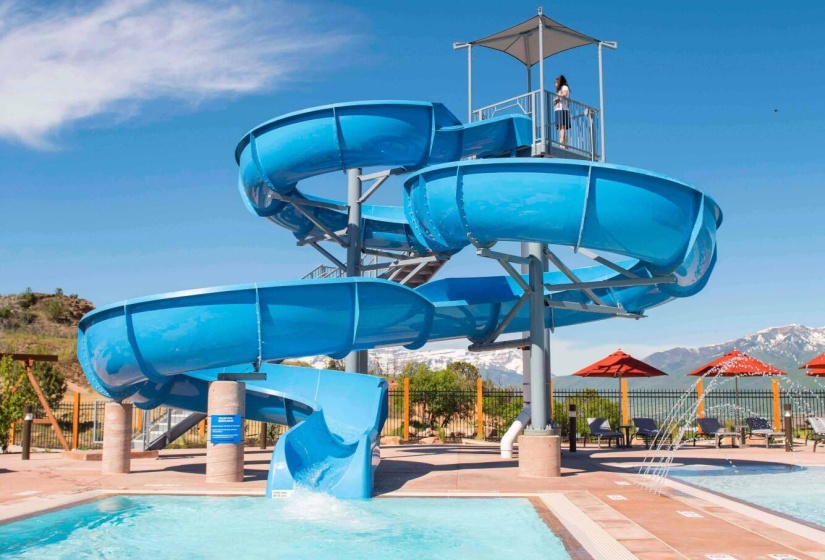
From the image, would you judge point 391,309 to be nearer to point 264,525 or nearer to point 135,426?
point 264,525

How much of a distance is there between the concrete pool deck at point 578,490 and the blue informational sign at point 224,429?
0.72 meters

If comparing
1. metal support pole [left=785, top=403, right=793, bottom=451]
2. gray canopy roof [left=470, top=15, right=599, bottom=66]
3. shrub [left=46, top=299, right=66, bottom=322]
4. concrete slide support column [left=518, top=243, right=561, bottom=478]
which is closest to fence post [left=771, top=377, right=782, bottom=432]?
metal support pole [left=785, top=403, right=793, bottom=451]

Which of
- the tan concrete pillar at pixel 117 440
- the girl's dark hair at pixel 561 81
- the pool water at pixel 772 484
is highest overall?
the girl's dark hair at pixel 561 81

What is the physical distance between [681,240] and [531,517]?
17.6ft

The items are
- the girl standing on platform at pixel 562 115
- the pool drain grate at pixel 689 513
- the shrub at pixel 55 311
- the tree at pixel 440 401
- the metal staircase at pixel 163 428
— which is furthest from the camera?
the shrub at pixel 55 311

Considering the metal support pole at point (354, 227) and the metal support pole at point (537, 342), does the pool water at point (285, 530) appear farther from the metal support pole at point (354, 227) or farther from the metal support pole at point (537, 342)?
the metal support pole at point (354, 227)

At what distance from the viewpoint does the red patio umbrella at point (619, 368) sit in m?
23.4

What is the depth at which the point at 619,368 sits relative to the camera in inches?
922

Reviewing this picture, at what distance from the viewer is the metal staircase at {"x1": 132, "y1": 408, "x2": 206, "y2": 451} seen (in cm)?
1883

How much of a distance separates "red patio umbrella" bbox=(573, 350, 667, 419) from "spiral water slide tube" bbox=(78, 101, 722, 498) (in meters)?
7.06

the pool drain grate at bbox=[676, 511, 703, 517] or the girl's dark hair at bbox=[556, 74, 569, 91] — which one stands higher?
the girl's dark hair at bbox=[556, 74, 569, 91]

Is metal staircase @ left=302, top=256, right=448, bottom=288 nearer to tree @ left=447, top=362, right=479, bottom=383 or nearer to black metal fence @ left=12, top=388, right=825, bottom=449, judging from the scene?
black metal fence @ left=12, top=388, right=825, bottom=449

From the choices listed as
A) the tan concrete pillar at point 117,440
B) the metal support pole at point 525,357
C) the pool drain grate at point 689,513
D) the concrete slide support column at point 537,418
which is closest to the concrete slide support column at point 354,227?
the metal support pole at point 525,357

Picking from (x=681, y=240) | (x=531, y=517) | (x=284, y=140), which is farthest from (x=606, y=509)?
(x=284, y=140)
